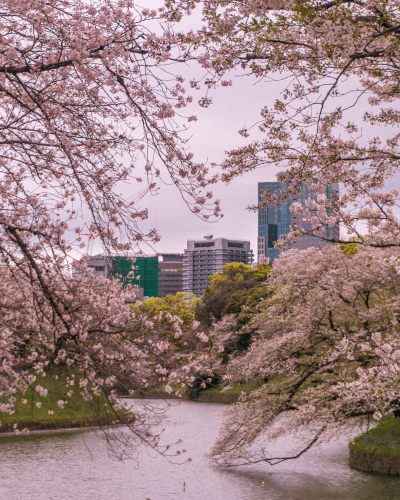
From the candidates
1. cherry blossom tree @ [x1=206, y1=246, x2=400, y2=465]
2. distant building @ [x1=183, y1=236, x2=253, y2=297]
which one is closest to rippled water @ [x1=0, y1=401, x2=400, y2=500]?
cherry blossom tree @ [x1=206, y1=246, x2=400, y2=465]

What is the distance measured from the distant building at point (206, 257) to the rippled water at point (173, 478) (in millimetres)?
129823

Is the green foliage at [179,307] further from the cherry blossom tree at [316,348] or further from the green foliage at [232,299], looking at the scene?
the cherry blossom tree at [316,348]

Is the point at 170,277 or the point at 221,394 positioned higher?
the point at 170,277

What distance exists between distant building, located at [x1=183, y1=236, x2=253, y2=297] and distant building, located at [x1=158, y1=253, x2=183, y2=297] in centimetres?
291

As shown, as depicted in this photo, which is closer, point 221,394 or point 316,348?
point 316,348

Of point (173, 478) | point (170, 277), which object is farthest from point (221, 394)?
point (170, 277)

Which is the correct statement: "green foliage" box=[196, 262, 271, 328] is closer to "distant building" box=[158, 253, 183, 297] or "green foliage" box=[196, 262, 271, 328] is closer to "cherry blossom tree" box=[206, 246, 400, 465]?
"cherry blossom tree" box=[206, 246, 400, 465]

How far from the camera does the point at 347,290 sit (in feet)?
54.2

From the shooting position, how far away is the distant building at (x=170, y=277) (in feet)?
545

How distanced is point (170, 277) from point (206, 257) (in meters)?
15.1

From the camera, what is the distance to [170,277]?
168 m

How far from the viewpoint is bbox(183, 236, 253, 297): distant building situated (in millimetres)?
154375

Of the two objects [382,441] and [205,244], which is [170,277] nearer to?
[205,244]

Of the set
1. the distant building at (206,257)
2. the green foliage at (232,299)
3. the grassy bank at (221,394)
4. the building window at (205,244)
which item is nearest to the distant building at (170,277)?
the distant building at (206,257)
